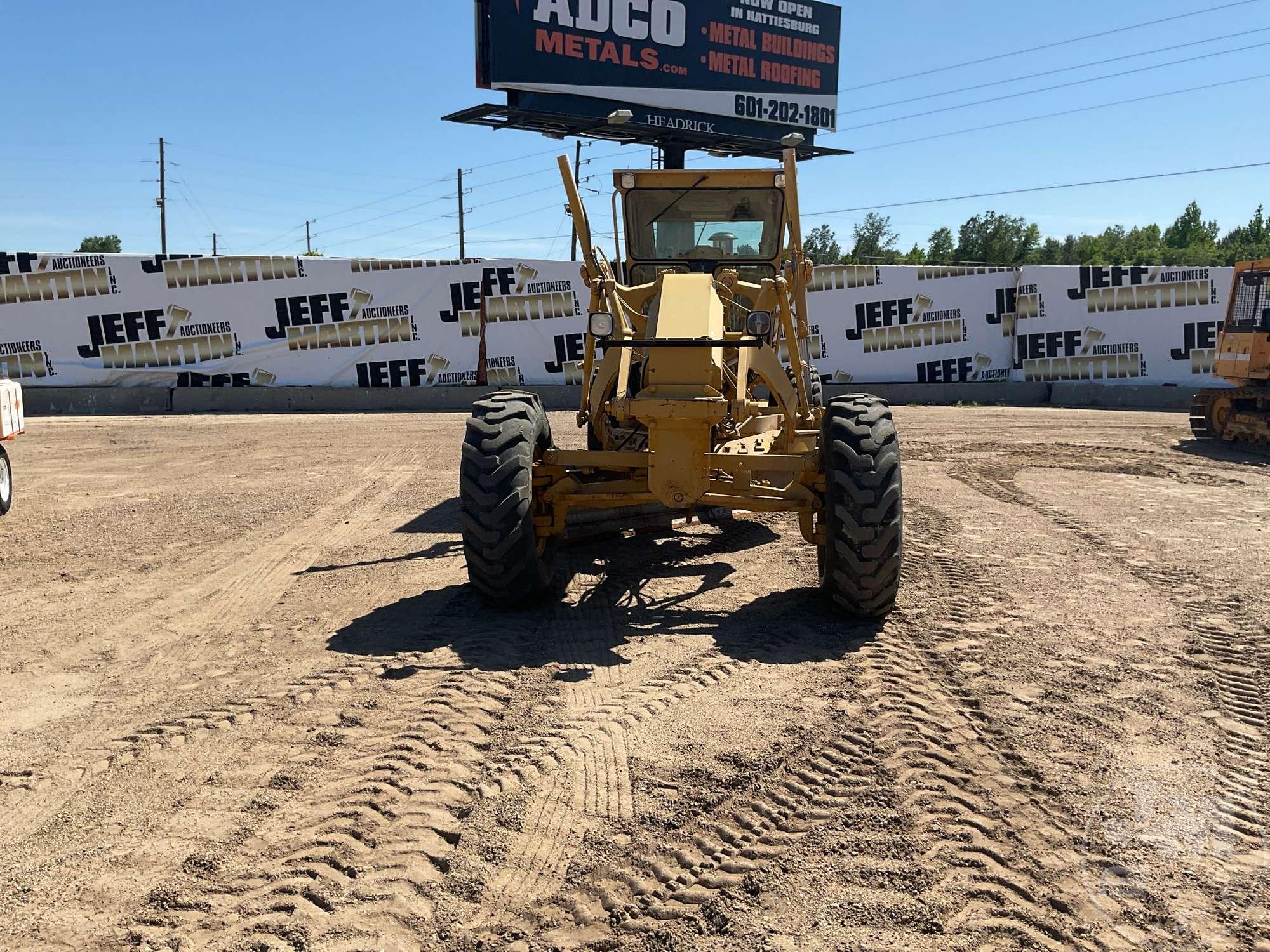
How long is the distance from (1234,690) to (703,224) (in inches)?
203

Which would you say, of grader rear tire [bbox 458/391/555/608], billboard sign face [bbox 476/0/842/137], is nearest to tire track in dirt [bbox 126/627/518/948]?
grader rear tire [bbox 458/391/555/608]

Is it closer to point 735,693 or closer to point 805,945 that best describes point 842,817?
point 805,945

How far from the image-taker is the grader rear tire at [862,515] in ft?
18.3

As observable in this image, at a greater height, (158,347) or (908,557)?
(158,347)

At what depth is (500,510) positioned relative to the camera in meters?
5.80

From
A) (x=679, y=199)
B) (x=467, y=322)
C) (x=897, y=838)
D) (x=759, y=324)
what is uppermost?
(x=679, y=199)

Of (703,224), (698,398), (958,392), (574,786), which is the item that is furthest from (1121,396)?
(574,786)

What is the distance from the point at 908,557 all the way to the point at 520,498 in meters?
3.30

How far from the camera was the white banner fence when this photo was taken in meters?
19.5

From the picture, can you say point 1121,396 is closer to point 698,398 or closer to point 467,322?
point 467,322

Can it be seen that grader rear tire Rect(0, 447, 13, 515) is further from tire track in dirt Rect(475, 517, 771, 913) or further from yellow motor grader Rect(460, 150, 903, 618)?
tire track in dirt Rect(475, 517, 771, 913)

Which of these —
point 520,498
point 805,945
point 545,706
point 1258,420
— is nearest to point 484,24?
point 1258,420

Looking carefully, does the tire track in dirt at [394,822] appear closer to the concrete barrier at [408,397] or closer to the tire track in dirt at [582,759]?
the tire track in dirt at [582,759]

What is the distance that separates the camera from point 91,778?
399 cm
